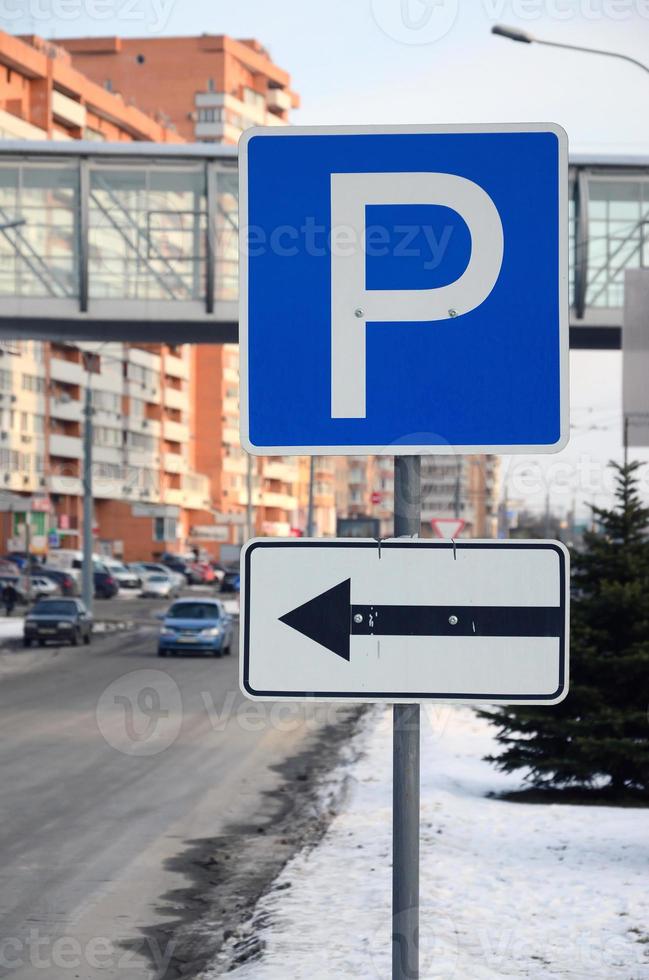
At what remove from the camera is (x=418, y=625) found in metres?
3.72

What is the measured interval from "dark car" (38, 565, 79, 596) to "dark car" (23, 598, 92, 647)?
3235 cm

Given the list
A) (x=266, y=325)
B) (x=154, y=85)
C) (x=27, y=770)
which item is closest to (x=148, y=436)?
(x=154, y=85)

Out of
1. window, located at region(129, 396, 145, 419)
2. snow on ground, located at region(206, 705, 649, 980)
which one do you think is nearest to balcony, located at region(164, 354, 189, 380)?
window, located at region(129, 396, 145, 419)

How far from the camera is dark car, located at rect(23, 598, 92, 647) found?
138 ft

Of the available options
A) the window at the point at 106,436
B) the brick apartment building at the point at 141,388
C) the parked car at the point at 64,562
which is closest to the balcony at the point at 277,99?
the brick apartment building at the point at 141,388

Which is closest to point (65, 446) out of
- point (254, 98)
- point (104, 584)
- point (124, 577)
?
point (124, 577)

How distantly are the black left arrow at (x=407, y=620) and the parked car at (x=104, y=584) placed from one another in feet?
248

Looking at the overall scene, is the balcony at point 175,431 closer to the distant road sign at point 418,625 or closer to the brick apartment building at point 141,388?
the brick apartment building at point 141,388

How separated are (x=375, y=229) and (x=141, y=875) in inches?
327

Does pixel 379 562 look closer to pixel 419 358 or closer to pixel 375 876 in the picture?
pixel 419 358

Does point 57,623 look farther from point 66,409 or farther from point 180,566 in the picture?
point 66,409

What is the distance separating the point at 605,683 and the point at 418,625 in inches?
398

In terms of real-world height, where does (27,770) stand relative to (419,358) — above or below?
below

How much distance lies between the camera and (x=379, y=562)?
12.2 feet
